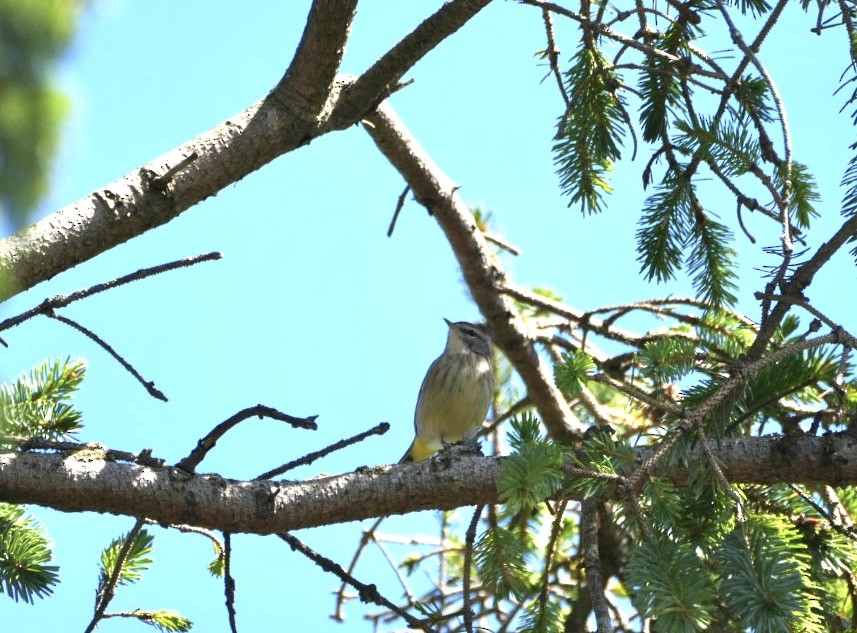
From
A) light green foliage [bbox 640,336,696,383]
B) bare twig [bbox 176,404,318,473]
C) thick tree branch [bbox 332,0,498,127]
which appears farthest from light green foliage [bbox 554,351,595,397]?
thick tree branch [bbox 332,0,498,127]

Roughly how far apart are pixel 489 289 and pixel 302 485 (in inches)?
109

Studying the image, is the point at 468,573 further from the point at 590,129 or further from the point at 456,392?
the point at 456,392

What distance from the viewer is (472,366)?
7.21 meters

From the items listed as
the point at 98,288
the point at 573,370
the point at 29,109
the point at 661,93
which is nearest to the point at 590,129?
the point at 661,93

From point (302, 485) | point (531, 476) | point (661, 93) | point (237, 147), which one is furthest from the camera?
point (661, 93)

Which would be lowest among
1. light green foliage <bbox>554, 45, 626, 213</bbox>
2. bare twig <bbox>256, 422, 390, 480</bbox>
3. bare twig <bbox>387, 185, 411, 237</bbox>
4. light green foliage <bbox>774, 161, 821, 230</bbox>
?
bare twig <bbox>256, 422, 390, 480</bbox>

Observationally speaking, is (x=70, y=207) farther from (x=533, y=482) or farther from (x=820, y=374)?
(x=820, y=374)

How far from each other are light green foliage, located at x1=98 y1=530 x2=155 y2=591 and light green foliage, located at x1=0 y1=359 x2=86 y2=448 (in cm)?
44

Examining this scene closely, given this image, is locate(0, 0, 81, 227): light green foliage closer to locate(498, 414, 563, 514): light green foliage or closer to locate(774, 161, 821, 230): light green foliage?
locate(498, 414, 563, 514): light green foliage

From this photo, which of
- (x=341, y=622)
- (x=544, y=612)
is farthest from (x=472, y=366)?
(x=544, y=612)

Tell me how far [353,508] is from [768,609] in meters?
1.37

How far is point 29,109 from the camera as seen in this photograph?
122 centimetres

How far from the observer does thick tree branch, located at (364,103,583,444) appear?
5484 millimetres

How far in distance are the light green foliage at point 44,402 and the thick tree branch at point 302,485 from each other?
286 mm
